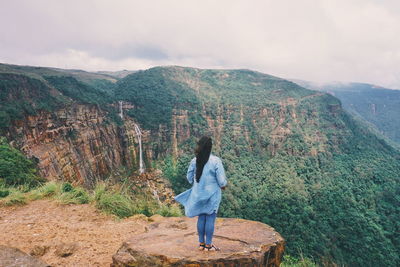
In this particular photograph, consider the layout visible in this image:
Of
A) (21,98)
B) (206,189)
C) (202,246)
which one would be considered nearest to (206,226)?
(202,246)

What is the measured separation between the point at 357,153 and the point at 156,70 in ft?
146

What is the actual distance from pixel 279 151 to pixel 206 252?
40972mm

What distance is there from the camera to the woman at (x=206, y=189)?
3162 mm

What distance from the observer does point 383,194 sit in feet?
113

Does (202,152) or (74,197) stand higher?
(202,152)

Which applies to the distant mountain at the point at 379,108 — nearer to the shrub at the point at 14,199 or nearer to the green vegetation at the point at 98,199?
the green vegetation at the point at 98,199

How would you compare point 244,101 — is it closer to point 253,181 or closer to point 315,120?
point 315,120

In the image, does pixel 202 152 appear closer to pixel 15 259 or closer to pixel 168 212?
pixel 15 259

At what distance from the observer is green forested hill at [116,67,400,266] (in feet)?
90.9

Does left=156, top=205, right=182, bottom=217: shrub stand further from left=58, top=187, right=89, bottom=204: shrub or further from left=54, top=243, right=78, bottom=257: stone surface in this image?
left=54, top=243, right=78, bottom=257: stone surface

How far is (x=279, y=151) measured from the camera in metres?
41.8

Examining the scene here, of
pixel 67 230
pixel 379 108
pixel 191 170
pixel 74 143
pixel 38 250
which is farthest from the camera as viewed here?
pixel 379 108

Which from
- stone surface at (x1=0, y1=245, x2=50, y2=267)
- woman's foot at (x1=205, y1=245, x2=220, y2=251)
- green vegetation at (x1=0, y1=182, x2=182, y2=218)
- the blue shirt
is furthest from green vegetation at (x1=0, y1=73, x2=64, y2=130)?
woman's foot at (x1=205, y1=245, x2=220, y2=251)

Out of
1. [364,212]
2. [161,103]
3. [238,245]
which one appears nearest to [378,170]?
[364,212]
